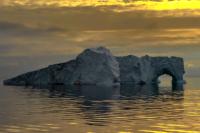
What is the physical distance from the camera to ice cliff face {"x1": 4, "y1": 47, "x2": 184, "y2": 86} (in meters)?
104

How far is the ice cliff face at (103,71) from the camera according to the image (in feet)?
341

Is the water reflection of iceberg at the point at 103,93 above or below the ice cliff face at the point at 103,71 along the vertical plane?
below

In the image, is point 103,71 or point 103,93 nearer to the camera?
point 103,93

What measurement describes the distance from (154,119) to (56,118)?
5741 millimetres

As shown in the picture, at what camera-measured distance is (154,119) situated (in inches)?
Answer: 1137

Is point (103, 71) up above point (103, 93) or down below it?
above

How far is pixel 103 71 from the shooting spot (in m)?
104

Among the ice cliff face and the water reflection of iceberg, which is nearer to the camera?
the water reflection of iceberg

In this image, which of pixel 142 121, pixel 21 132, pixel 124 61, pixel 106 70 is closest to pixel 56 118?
pixel 142 121

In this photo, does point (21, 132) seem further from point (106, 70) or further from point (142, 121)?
point (106, 70)

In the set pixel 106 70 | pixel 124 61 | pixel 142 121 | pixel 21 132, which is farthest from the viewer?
pixel 124 61

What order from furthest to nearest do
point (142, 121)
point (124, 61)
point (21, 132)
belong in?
point (124, 61)
point (142, 121)
point (21, 132)

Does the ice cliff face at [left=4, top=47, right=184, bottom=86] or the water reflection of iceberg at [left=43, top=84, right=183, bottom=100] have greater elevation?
the ice cliff face at [left=4, top=47, right=184, bottom=86]

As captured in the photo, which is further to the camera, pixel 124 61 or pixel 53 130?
pixel 124 61
